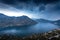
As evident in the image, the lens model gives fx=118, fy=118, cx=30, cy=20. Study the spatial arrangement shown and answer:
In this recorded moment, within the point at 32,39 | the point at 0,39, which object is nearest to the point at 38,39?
the point at 32,39

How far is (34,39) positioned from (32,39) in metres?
3.22

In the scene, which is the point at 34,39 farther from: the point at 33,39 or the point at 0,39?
the point at 0,39

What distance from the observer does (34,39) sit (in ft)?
372

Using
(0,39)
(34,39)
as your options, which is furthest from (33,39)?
(0,39)

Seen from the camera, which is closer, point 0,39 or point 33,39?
point 33,39

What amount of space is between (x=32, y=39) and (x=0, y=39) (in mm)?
34239

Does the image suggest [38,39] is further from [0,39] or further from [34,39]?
[0,39]

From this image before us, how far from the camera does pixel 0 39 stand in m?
121

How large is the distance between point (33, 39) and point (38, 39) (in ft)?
20.9

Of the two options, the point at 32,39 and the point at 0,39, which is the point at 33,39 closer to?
the point at 32,39

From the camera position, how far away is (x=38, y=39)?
354 ft

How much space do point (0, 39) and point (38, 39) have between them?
40356 mm

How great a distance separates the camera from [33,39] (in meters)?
112

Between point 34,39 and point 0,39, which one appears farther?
point 0,39
